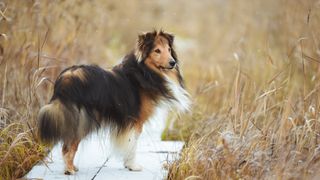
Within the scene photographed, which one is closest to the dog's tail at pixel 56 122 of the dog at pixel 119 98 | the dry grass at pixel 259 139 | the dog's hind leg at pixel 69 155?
the dog at pixel 119 98

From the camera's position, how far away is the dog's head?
521 centimetres

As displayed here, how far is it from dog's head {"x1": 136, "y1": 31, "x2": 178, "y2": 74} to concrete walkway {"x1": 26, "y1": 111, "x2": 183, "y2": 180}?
1.77ft

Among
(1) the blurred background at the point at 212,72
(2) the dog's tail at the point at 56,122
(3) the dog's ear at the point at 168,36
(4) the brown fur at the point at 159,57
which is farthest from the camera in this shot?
(3) the dog's ear at the point at 168,36

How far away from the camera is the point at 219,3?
15.9 m

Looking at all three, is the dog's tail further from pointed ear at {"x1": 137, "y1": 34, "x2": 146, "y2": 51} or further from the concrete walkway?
pointed ear at {"x1": 137, "y1": 34, "x2": 146, "y2": 51}

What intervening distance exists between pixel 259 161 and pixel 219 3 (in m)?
11.8

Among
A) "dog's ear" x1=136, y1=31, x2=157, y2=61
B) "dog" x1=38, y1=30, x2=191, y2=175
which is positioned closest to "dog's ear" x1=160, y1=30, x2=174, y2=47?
"dog" x1=38, y1=30, x2=191, y2=175

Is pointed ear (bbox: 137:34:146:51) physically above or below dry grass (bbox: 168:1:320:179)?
above

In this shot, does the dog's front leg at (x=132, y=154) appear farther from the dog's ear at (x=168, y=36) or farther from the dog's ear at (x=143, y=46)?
the dog's ear at (x=168, y=36)

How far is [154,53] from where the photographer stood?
5.23 m

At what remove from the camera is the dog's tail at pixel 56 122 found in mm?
4488

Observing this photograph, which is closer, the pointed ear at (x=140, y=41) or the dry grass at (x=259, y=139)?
the dry grass at (x=259, y=139)

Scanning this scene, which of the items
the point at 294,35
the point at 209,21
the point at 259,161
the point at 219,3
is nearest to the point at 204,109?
the point at 294,35

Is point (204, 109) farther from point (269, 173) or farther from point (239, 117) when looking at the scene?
point (269, 173)
